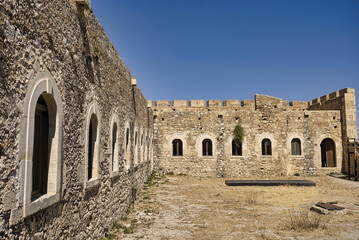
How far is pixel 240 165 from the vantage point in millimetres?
17125

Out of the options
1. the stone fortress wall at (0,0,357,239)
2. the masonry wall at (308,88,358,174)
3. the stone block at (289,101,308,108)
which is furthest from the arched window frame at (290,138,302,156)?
the stone fortress wall at (0,0,357,239)

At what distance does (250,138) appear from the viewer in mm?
17312

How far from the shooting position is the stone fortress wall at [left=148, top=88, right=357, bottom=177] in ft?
56.3

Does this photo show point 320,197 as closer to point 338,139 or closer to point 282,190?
point 282,190

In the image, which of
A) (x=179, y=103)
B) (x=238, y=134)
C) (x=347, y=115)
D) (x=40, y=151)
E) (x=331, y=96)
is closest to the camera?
(x=40, y=151)

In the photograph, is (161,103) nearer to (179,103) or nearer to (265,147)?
(179,103)

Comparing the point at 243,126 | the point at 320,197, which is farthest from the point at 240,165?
the point at 320,197

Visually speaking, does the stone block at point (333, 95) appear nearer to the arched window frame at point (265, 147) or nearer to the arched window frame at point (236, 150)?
the arched window frame at point (265, 147)

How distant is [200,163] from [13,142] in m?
15.3

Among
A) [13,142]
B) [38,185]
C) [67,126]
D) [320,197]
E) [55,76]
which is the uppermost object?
[55,76]

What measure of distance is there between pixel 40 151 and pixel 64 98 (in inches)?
31.0

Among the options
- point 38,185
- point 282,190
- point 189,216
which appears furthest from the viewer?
point 282,190

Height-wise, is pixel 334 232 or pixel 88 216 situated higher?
pixel 88 216

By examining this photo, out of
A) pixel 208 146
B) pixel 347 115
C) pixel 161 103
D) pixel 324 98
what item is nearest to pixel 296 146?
pixel 347 115
